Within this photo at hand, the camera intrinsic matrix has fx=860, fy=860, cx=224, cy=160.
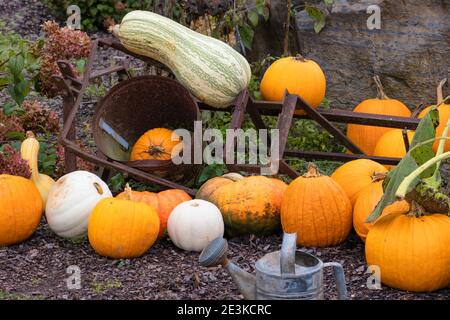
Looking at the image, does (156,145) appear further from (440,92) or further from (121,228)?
(440,92)

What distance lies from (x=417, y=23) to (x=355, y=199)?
178 cm

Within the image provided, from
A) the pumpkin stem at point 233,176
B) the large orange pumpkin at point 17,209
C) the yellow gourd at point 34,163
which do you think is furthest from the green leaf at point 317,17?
the large orange pumpkin at point 17,209

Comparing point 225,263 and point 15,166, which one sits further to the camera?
point 15,166

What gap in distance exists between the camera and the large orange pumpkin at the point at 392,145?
4.91 m

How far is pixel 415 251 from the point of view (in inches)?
138

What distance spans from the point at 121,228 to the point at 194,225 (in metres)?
0.35

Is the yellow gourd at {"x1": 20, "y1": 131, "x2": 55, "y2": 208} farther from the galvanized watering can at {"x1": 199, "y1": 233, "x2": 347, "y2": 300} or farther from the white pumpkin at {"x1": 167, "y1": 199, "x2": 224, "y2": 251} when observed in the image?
the galvanized watering can at {"x1": 199, "y1": 233, "x2": 347, "y2": 300}

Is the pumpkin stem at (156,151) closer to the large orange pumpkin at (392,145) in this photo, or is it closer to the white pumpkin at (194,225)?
the white pumpkin at (194,225)

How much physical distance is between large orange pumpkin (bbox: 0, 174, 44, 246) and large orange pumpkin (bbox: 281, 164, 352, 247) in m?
1.21

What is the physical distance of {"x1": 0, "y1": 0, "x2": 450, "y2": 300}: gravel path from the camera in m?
3.59

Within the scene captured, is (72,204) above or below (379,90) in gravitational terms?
below

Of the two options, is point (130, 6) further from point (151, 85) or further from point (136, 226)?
point (136, 226)

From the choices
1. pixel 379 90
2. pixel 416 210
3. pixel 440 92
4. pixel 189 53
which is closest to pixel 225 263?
pixel 416 210

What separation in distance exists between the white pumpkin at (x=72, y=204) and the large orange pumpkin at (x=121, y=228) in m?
0.17
